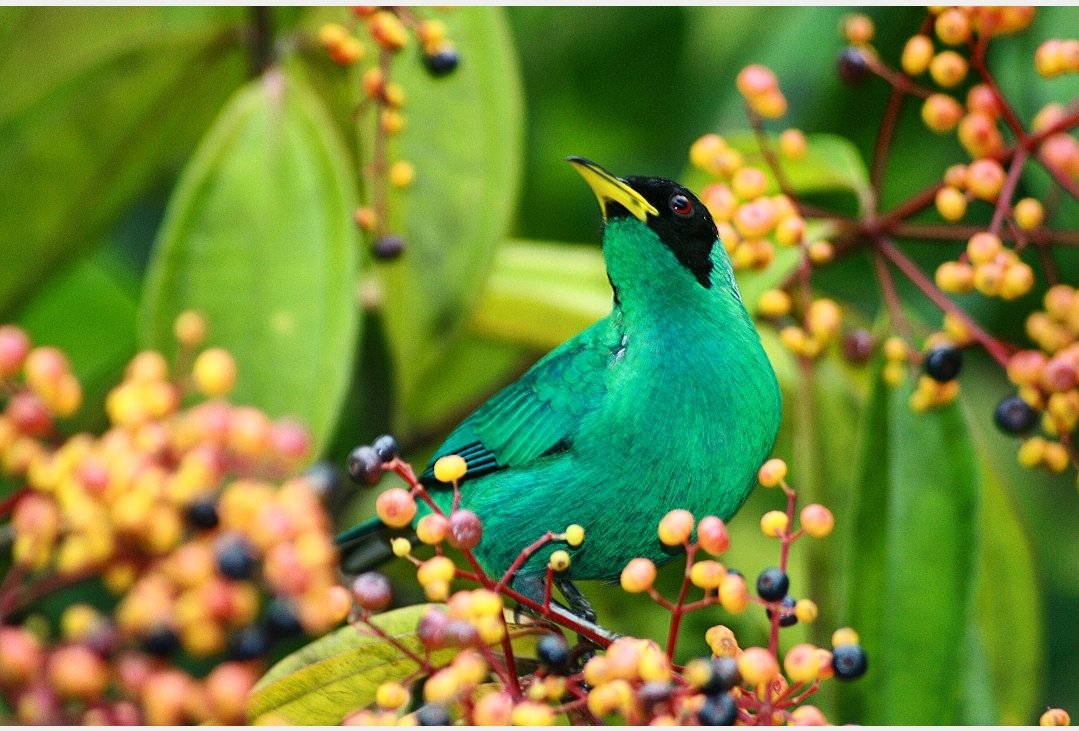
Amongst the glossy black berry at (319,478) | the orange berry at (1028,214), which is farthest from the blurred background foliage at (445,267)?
the orange berry at (1028,214)

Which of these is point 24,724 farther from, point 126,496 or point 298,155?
point 298,155

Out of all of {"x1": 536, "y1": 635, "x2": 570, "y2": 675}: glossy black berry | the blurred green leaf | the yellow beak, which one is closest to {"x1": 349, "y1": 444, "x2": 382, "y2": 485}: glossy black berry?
{"x1": 536, "y1": 635, "x2": 570, "y2": 675}: glossy black berry

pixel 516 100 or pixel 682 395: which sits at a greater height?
pixel 516 100

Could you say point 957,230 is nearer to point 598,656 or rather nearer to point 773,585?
point 773,585

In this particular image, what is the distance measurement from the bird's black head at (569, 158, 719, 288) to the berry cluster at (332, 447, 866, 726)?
0.92 feet

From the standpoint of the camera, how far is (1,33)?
7.66 ft

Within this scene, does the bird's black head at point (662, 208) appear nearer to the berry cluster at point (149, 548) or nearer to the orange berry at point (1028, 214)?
the berry cluster at point (149, 548)

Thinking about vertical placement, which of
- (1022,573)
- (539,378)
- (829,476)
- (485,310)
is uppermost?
(539,378)

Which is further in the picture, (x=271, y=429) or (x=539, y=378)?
(x=539, y=378)

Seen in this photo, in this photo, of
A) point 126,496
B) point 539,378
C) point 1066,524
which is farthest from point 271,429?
point 1066,524

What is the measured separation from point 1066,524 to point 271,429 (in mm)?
2450

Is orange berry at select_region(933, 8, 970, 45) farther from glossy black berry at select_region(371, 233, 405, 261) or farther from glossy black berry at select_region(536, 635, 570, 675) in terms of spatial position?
glossy black berry at select_region(536, 635, 570, 675)

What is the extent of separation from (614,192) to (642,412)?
24 cm

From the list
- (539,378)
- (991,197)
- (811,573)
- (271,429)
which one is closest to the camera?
(271,429)
